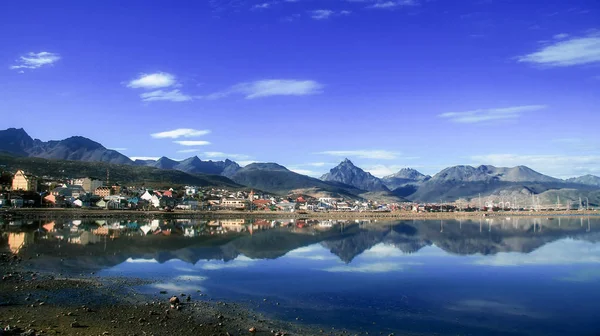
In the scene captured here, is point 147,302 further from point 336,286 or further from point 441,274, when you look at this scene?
point 441,274

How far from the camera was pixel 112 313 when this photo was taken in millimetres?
14891

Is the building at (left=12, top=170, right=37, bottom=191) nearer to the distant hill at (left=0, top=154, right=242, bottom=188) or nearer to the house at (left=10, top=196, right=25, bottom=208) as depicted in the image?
the house at (left=10, top=196, right=25, bottom=208)

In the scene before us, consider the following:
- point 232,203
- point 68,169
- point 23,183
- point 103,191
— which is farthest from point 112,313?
point 68,169

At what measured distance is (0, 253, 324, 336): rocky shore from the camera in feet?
42.6

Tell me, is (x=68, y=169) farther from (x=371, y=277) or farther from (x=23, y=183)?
(x=371, y=277)

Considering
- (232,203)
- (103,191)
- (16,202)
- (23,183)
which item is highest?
(23,183)

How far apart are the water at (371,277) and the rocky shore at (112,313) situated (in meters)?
1.37

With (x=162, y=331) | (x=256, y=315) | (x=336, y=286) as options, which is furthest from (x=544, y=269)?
(x=162, y=331)

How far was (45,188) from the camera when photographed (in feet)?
372

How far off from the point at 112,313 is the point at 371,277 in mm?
15046

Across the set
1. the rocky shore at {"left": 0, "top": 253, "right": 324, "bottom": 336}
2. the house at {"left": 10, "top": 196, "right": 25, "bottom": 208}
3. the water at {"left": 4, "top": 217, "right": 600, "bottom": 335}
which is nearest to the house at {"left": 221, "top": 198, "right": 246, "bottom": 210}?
the house at {"left": 10, "top": 196, "right": 25, "bottom": 208}

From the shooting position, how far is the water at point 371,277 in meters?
16.1

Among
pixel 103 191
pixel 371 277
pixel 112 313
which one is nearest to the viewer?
pixel 112 313

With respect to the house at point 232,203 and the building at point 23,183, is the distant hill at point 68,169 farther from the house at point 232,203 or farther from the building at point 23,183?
the building at point 23,183
